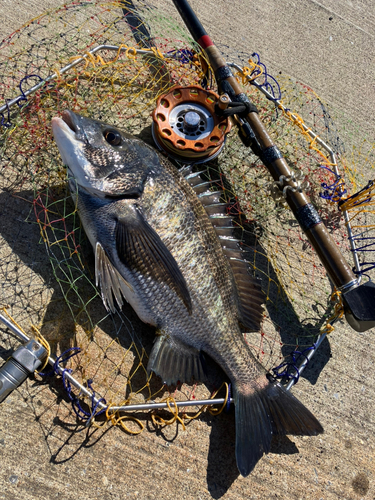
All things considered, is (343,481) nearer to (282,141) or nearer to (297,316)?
(297,316)

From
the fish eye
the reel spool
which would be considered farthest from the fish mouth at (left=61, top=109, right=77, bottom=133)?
the reel spool

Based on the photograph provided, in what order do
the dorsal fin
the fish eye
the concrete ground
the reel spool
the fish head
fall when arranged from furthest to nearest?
the reel spool
the dorsal fin
the fish eye
the fish head
the concrete ground

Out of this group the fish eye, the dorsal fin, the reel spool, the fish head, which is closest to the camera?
the fish head

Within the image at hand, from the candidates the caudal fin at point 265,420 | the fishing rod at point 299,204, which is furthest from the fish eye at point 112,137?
the caudal fin at point 265,420

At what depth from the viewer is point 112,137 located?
242 cm

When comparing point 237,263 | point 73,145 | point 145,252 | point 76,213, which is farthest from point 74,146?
point 237,263

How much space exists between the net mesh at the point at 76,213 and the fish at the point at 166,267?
21 cm

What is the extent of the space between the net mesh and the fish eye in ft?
1.44

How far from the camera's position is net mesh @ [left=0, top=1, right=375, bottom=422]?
97.5 inches

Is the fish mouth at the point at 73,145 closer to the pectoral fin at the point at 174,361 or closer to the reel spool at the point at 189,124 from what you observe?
the reel spool at the point at 189,124

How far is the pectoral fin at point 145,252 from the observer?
2291mm

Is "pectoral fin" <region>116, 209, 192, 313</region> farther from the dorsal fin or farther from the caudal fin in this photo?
the caudal fin

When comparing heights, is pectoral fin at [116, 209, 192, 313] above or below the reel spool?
below

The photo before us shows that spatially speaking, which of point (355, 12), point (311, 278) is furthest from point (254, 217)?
point (355, 12)
